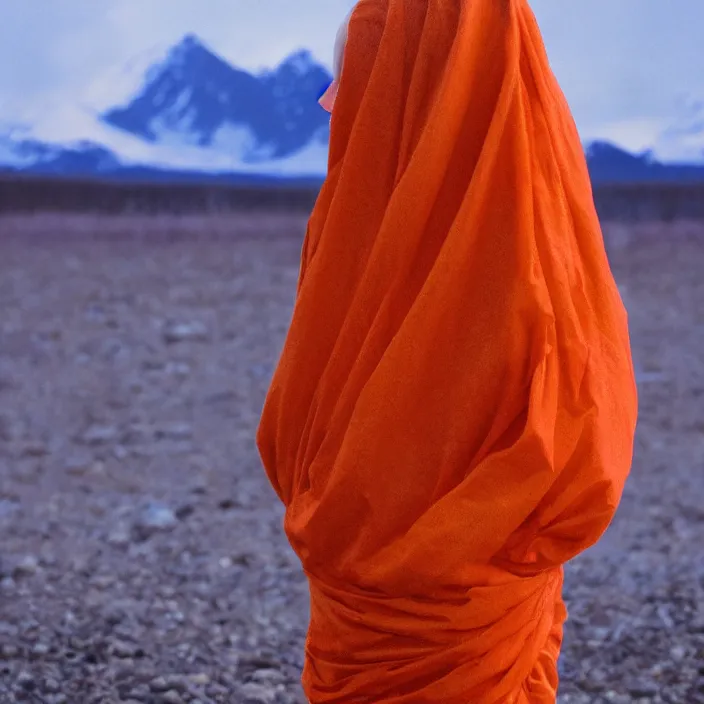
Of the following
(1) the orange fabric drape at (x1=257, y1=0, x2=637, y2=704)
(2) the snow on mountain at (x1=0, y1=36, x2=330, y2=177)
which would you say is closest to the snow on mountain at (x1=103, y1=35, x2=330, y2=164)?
(2) the snow on mountain at (x1=0, y1=36, x2=330, y2=177)

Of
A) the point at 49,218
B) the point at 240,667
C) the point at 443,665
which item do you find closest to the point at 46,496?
the point at 240,667

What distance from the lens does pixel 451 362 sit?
3.74ft

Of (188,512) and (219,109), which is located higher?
(219,109)

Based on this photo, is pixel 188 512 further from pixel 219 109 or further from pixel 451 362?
pixel 219 109

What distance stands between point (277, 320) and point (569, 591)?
3352 millimetres

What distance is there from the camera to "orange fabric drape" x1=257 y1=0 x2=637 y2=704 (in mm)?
1106

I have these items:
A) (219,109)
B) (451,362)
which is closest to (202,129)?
(219,109)

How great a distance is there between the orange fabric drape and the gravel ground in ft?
3.33

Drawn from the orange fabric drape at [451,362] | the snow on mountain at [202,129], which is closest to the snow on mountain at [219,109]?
the snow on mountain at [202,129]

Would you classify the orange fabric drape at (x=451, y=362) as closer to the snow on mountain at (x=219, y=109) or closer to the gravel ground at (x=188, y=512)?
the gravel ground at (x=188, y=512)

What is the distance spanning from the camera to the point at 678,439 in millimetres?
3885

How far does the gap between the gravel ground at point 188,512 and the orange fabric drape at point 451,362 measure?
1014 millimetres

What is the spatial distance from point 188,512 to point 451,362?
2.21 m

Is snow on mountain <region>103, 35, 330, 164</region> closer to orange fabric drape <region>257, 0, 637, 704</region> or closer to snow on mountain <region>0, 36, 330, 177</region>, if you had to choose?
snow on mountain <region>0, 36, 330, 177</region>
